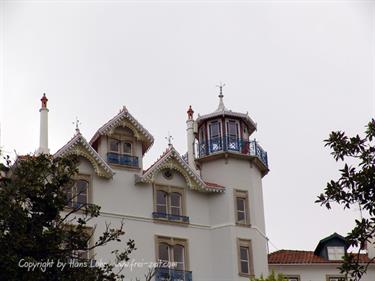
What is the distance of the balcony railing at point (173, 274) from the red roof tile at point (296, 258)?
687cm

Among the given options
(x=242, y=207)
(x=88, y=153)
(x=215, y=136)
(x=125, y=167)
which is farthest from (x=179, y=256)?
(x=215, y=136)

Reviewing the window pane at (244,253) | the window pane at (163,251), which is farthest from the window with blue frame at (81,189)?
the window pane at (244,253)

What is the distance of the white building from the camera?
42500mm

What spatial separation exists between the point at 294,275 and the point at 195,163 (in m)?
8.76

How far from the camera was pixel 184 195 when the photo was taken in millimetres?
44969

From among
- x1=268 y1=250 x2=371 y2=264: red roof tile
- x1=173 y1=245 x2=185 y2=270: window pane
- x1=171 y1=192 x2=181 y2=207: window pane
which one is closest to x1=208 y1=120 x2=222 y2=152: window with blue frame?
x1=171 y1=192 x2=181 y2=207: window pane

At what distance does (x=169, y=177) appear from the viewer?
45031 millimetres

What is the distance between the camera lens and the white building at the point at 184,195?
1673 inches

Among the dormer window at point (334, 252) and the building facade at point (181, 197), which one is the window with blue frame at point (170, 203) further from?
the dormer window at point (334, 252)

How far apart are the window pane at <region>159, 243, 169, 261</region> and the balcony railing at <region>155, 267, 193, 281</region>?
0.74m

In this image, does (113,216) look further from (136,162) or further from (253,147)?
(253,147)

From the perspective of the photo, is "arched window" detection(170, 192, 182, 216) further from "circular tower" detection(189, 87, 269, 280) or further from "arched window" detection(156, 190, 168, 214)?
"circular tower" detection(189, 87, 269, 280)

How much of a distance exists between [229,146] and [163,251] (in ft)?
23.8

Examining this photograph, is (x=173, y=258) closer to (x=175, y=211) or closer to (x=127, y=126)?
(x=175, y=211)
